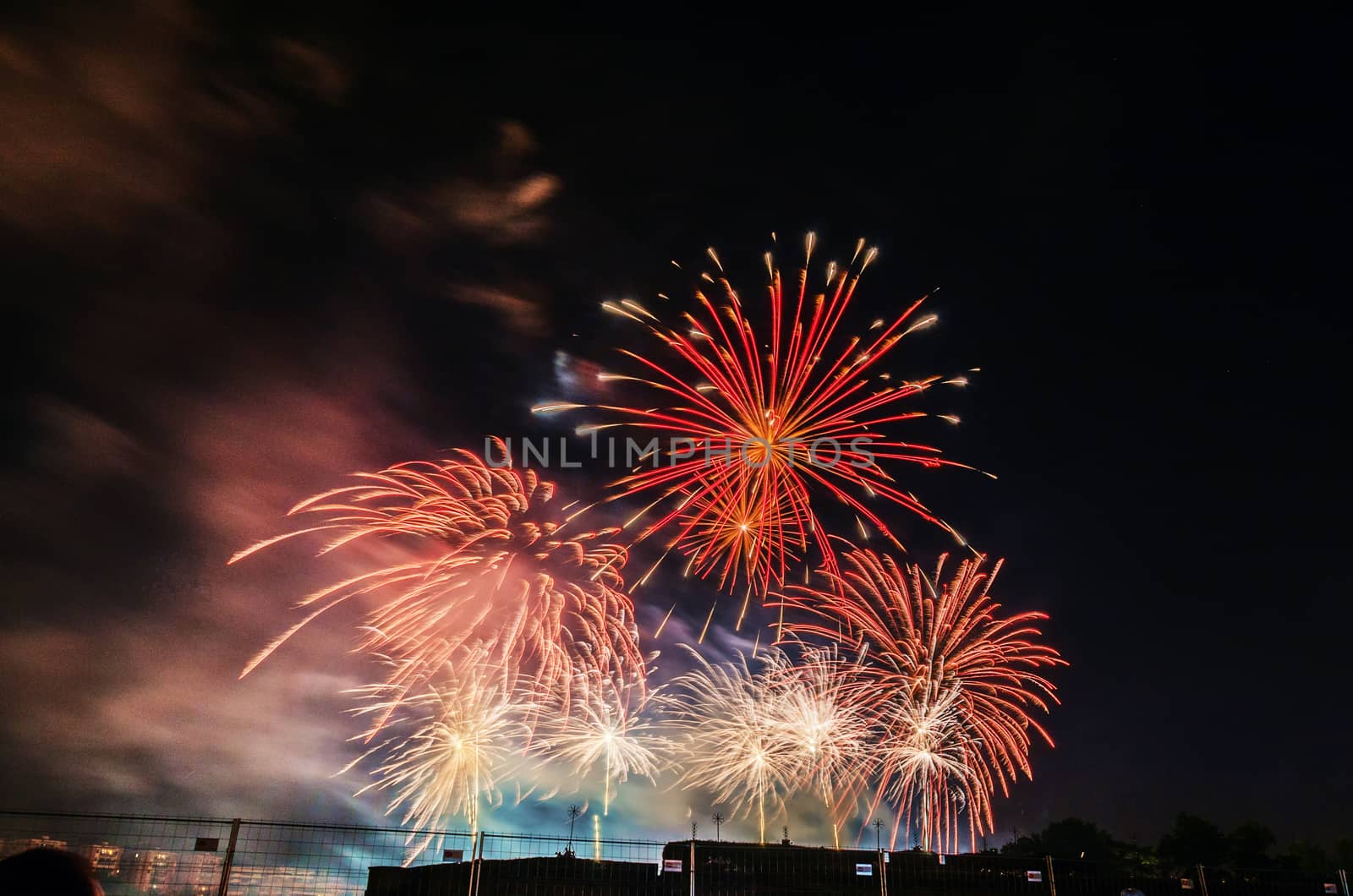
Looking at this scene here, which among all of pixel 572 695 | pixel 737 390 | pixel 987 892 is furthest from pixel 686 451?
pixel 987 892

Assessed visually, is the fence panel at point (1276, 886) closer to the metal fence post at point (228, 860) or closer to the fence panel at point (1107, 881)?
the fence panel at point (1107, 881)

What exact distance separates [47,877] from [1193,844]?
89.3 metres

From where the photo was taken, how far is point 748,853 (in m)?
21.7

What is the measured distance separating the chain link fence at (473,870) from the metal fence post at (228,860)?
0.01 metres

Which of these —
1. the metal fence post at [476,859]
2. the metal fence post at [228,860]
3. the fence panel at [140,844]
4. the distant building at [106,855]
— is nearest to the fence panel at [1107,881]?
the metal fence post at [476,859]

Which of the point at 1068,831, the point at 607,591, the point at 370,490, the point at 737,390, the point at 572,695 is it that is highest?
the point at 737,390

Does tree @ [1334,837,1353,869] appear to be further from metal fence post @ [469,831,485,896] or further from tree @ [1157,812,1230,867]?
metal fence post @ [469,831,485,896]

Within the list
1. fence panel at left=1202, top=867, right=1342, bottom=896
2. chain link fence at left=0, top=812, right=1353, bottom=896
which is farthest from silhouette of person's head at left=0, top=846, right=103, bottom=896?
fence panel at left=1202, top=867, right=1342, bottom=896

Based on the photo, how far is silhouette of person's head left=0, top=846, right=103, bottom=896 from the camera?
2.07 metres

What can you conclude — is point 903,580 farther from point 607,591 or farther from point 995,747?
point 607,591

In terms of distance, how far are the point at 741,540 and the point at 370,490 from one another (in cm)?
1122

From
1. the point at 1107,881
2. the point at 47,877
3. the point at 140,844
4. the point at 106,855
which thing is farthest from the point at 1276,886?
the point at 47,877

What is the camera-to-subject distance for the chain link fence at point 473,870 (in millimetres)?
13539

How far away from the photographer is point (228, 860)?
44.3ft
